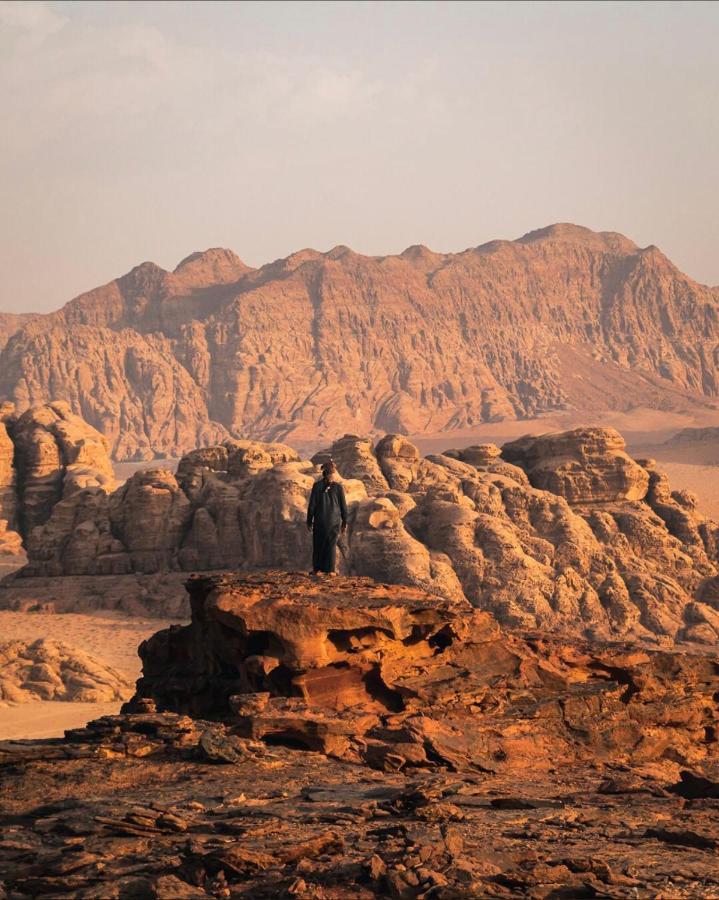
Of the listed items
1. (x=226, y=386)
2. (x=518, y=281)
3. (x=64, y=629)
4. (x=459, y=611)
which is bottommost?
(x=64, y=629)

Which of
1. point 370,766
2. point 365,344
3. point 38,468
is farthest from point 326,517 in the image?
point 365,344

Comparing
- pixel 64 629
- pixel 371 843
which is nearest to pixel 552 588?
pixel 64 629

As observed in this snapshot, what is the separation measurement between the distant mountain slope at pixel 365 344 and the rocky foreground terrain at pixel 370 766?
12284cm

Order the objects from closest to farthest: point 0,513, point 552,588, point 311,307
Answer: point 552,588 → point 0,513 → point 311,307

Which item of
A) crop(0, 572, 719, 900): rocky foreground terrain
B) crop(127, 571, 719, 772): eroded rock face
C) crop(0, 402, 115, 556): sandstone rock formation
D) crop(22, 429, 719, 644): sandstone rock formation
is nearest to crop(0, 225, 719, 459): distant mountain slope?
crop(0, 402, 115, 556): sandstone rock formation

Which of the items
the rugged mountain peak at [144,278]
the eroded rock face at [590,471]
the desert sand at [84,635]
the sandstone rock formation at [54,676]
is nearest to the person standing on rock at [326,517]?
the desert sand at [84,635]

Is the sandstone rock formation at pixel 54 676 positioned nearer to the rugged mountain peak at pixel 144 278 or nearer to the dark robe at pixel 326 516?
the dark robe at pixel 326 516

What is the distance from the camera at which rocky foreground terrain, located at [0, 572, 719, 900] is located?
8883 mm

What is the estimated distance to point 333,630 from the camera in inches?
577

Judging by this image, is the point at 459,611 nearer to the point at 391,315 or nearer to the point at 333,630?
the point at 333,630

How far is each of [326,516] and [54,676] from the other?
15.9 m

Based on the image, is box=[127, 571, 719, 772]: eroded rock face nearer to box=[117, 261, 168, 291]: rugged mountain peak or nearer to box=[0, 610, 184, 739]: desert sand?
box=[0, 610, 184, 739]: desert sand

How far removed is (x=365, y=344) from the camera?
16312 centimetres

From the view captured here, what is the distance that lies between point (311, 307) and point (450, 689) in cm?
15288
